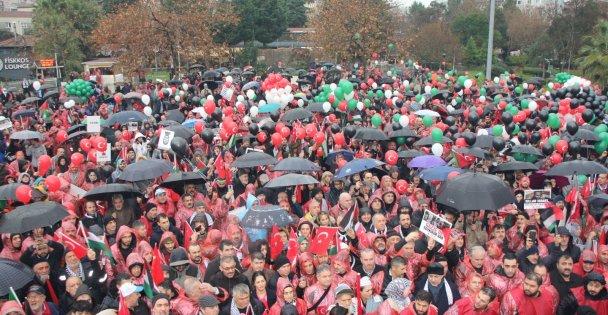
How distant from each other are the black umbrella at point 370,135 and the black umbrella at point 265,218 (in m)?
4.55

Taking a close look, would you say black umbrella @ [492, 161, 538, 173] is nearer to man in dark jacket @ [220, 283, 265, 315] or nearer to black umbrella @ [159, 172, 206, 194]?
black umbrella @ [159, 172, 206, 194]

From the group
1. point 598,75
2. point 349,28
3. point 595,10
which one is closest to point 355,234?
point 598,75

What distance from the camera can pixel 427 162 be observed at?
9531mm

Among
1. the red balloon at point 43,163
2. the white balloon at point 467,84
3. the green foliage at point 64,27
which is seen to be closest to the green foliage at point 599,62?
Answer: the white balloon at point 467,84

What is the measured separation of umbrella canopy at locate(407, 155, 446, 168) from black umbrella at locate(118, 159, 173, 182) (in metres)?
3.91

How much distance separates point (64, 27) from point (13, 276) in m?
37.6

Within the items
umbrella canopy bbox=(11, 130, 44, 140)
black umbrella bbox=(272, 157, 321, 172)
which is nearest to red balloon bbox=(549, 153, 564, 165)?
black umbrella bbox=(272, 157, 321, 172)

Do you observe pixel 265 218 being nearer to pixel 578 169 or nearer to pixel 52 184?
pixel 52 184

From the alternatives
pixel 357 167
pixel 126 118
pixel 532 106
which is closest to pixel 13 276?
pixel 357 167

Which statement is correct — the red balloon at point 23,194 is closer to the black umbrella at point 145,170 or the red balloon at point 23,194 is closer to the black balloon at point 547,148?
the black umbrella at point 145,170

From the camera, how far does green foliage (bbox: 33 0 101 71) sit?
127 feet

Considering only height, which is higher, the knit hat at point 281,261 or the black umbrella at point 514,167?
the black umbrella at point 514,167

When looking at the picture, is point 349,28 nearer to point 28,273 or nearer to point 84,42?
point 84,42

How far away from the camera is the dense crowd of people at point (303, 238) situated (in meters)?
5.48
